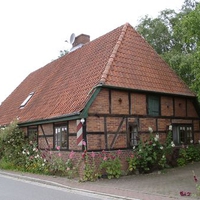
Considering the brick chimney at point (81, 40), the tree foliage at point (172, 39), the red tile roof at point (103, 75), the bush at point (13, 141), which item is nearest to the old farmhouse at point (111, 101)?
the red tile roof at point (103, 75)

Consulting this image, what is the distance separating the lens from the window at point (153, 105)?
14.9m

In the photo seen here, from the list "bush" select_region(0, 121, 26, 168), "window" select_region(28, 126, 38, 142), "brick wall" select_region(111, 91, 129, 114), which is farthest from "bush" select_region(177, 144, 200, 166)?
"bush" select_region(0, 121, 26, 168)

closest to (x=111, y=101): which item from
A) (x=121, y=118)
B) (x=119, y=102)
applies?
(x=119, y=102)

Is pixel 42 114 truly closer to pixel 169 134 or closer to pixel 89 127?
pixel 89 127

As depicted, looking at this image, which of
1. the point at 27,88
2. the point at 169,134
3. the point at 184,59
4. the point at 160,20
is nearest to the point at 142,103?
the point at 169,134

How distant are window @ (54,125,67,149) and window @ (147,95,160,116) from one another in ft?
13.0

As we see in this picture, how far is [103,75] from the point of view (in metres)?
13.4

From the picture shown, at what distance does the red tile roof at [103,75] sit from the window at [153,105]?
48cm

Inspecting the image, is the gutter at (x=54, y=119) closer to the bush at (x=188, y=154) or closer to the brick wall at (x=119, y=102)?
the brick wall at (x=119, y=102)

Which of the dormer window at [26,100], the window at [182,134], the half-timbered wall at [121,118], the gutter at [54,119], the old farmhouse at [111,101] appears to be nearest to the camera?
the gutter at [54,119]

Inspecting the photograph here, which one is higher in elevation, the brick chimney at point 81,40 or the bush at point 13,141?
the brick chimney at point 81,40

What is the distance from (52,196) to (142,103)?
680cm

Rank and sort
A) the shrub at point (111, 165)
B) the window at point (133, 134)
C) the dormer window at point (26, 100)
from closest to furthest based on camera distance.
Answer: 1. the shrub at point (111, 165)
2. the window at point (133, 134)
3. the dormer window at point (26, 100)

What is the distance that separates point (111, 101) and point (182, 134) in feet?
16.2
